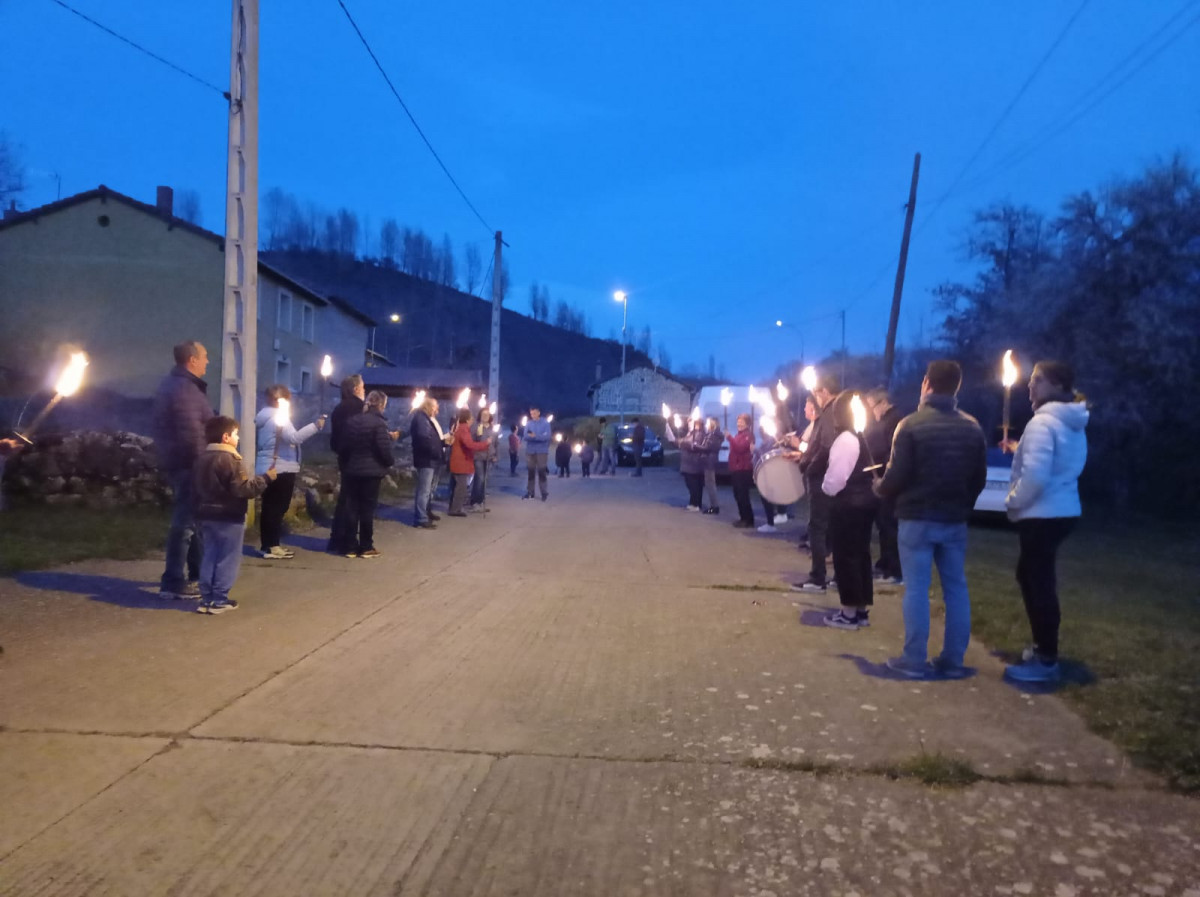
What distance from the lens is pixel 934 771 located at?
439 centimetres

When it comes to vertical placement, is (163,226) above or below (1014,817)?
above

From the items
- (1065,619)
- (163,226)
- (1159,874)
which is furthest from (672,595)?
(163,226)

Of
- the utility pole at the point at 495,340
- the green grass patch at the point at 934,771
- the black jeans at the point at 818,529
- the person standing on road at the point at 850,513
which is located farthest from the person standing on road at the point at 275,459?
the utility pole at the point at 495,340

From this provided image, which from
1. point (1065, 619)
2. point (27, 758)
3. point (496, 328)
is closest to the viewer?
point (27, 758)

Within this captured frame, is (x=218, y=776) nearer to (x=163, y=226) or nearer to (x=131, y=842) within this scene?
(x=131, y=842)

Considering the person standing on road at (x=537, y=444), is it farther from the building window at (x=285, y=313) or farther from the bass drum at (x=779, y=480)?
the building window at (x=285, y=313)

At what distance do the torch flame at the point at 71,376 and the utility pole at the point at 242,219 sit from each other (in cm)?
495

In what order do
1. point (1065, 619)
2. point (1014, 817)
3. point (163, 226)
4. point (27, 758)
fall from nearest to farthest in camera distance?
point (1014, 817) → point (27, 758) → point (1065, 619) → point (163, 226)

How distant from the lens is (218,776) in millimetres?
4191

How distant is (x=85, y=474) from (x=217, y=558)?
701 cm

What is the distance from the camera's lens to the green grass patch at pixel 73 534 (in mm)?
9055

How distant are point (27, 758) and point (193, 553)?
387 centimetres

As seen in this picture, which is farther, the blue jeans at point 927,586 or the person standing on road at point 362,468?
the person standing on road at point 362,468

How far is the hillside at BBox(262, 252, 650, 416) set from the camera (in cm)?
12700
